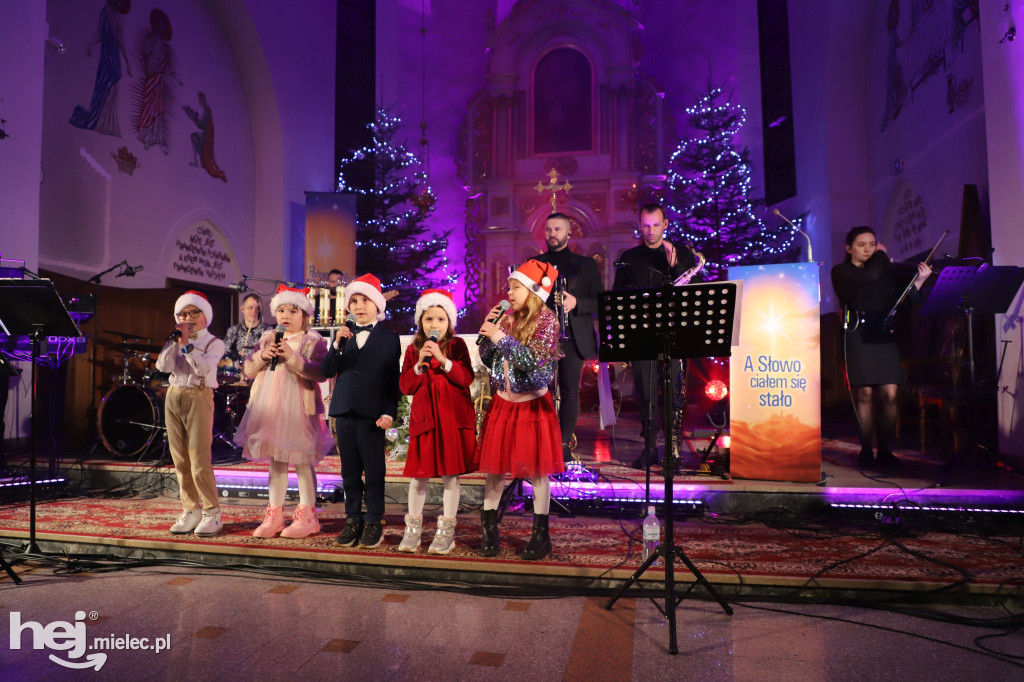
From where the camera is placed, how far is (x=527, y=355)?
11.8 ft

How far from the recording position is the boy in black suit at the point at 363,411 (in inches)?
154

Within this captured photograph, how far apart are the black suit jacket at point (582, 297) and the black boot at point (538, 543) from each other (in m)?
1.56

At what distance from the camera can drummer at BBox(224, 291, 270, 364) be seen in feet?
22.3

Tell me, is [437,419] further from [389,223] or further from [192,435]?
[389,223]

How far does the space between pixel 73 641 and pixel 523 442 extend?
2.17 m

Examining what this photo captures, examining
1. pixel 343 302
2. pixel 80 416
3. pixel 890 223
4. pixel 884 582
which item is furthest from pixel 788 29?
pixel 80 416

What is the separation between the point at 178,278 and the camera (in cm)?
1094

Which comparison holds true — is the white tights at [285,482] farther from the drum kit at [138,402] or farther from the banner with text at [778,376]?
the banner with text at [778,376]

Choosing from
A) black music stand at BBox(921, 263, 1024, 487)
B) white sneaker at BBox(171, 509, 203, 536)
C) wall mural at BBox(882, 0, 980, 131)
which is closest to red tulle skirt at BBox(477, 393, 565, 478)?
white sneaker at BBox(171, 509, 203, 536)

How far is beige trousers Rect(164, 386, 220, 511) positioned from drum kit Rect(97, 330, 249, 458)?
6.91ft

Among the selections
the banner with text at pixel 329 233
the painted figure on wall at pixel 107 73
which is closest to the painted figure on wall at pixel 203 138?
the painted figure on wall at pixel 107 73

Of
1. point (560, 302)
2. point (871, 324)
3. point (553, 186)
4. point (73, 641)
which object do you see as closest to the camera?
point (73, 641)

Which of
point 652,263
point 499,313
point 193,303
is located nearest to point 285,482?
point 193,303

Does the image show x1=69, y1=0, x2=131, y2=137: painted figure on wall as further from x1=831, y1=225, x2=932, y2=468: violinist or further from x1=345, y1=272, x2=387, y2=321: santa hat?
x1=831, y1=225, x2=932, y2=468: violinist
